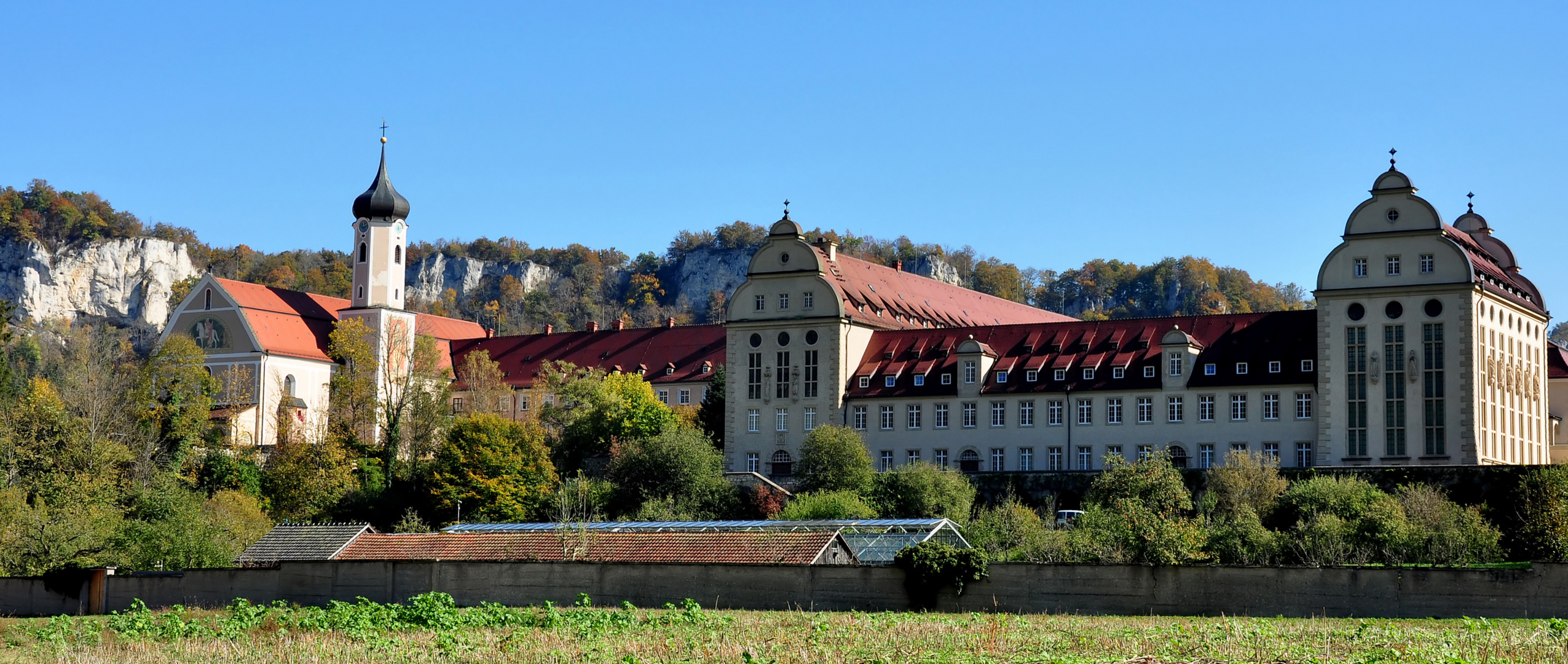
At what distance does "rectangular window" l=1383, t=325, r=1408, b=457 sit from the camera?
230 feet

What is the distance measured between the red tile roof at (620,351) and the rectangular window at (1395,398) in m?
36.3

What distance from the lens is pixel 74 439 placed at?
80438 mm

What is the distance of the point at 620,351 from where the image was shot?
4139 inches

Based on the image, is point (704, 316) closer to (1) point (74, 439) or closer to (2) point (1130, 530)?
(1) point (74, 439)

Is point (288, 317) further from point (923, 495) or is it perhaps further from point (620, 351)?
point (923, 495)

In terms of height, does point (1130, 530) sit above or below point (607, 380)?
below

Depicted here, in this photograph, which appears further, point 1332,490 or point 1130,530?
point 1332,490

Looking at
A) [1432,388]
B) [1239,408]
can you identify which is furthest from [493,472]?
[1432,388]

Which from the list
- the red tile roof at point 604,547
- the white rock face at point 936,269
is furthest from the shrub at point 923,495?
the white rock face at point 936,269

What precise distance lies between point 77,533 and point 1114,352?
3821 centimetres

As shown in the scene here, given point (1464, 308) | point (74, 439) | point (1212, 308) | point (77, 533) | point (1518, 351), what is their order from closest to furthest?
point (77, 533)
point (1464, 308)
point (1518, 351)
point (74, 439)
point (1212, 308)

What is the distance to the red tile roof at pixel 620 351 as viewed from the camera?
330 ft

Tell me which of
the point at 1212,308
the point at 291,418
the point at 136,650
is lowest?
the point at 136,650

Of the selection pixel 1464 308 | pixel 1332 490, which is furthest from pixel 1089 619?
pixel 1464 308
